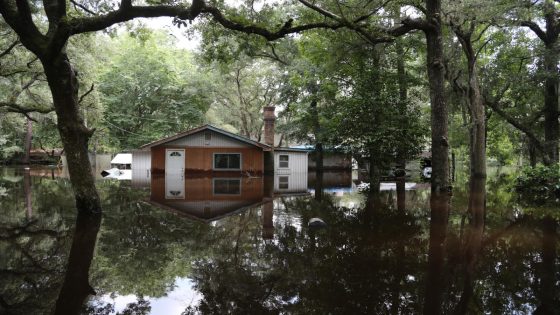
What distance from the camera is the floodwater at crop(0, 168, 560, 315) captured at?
4492mm

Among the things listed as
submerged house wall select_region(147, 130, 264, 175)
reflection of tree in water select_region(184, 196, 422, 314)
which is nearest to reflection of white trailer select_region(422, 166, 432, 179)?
submerged house wall select_region(147, 130, 264, 175)

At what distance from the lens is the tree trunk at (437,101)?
1396 cm

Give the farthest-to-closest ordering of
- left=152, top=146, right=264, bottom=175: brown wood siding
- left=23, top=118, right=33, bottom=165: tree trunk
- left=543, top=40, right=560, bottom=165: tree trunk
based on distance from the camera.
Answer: left=23, top=118, right=33, bottom=165: tree trunk, left=152, top=146, right=264, bottom=175: brown wood siding, left=543, top=40, right=560, bottom=165: tree trunk

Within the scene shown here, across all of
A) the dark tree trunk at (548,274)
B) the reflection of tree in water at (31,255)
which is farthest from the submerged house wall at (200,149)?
the dark tree trunk at (548,274)

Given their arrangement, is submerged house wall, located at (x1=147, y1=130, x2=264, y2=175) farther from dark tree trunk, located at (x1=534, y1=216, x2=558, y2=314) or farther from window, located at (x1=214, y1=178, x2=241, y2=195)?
dark tree trunk, located at (x1=534, y1=216, x2=558, y2=314)

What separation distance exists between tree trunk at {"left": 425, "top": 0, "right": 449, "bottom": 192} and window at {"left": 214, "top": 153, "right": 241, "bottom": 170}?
54.1 feet

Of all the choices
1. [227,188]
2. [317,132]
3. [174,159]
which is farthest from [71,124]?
[317,132]

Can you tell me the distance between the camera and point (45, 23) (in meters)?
19.8

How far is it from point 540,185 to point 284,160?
1816 centimetres

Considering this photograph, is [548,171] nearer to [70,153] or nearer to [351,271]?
[351,271]

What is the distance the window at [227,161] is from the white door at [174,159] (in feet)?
7.49

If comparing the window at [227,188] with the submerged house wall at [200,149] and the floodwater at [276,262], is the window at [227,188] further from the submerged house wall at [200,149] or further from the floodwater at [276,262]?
the submerged house wall at [200,149]

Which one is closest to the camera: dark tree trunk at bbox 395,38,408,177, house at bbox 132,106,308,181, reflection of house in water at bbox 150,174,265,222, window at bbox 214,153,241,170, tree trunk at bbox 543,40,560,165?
reflection of house in water at bbox 150,174,265,222

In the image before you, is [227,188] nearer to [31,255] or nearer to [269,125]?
[31,255]
